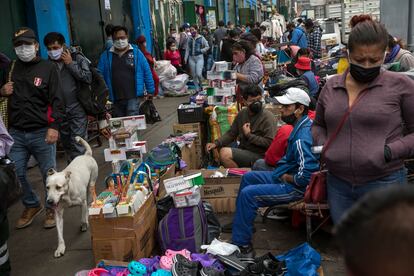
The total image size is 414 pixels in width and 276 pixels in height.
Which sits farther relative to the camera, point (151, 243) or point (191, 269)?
point (151, 243)

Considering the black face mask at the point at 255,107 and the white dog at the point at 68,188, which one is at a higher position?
the black face mask at the point at 255,107

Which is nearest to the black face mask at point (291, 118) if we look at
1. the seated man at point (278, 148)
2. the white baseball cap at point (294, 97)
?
the white baseball cap at point (294, 97)

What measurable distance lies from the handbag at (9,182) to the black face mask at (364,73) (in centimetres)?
251

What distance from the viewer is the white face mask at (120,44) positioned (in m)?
6.90

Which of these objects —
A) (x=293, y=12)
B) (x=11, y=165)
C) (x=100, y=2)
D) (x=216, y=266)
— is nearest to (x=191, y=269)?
(x=216, y=266)

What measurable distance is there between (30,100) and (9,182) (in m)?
1.83

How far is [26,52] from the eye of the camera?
505 centimetres

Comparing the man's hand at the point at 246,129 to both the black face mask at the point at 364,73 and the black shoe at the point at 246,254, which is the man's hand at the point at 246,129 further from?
the black face mask at the point at 364,73

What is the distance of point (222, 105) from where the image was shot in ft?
25.5

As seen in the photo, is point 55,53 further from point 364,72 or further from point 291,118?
point 364,72

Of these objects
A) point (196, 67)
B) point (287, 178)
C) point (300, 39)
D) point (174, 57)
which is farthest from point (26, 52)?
point (174, 57)

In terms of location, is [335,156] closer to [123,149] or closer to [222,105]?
[123,149]

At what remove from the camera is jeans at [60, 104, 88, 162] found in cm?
627

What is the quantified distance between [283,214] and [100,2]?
30.0ft
